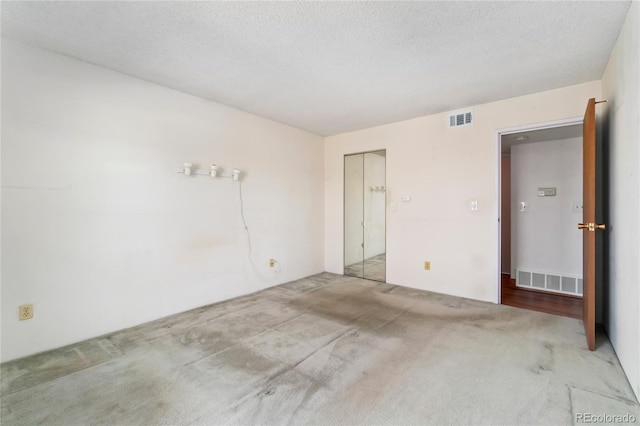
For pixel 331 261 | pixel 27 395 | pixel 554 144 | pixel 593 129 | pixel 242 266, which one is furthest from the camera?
pixel 331 261

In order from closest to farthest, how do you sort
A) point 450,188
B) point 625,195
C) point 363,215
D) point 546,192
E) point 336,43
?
point 625,195 < point 336,43 < point 450,188 < point 546,192 < point 363,215

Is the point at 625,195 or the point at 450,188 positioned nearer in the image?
the point at 625,195

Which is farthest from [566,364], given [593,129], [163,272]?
[163,272]

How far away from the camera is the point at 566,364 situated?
6.96 ft

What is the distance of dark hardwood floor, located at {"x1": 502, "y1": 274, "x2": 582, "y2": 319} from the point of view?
3.28 meters

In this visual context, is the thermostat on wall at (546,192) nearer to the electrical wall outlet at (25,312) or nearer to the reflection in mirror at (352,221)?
the reflection in mirror at (352,221)

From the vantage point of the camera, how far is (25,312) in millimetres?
2229

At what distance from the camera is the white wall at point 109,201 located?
7.27 feet

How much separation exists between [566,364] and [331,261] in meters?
3.42

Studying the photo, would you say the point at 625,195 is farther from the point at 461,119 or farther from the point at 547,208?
the point at 547,208

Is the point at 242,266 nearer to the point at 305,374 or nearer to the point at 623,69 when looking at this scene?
the point at 305,374

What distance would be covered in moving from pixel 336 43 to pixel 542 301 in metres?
3.95

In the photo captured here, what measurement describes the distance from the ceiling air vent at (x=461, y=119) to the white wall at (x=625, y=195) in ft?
4.19

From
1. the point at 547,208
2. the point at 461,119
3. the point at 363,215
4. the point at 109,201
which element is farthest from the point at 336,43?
the point at 547,208
